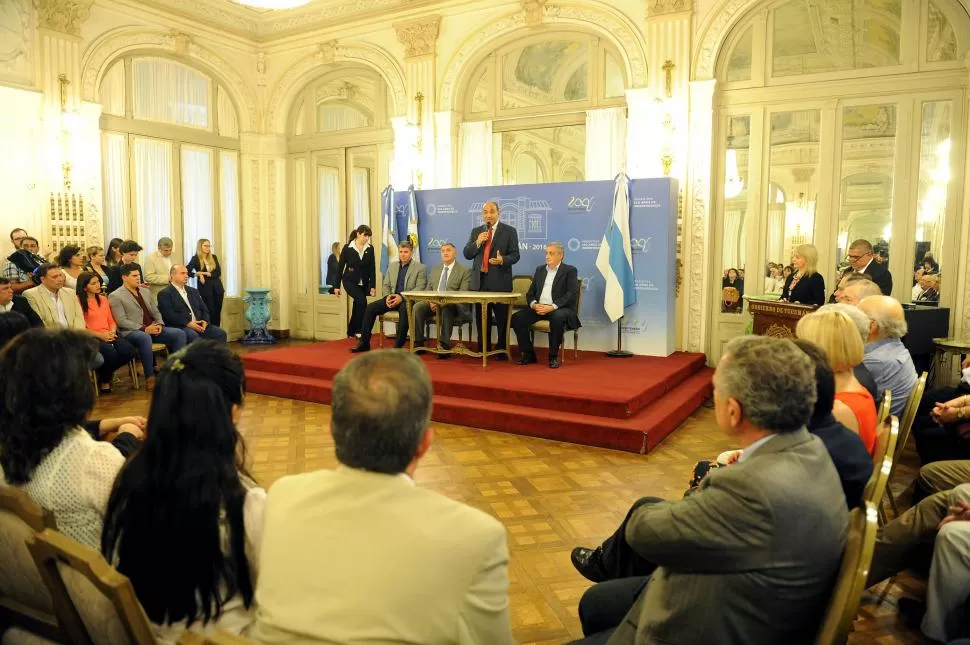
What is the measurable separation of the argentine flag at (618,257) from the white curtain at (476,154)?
2269 mm

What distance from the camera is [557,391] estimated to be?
18.9 ft

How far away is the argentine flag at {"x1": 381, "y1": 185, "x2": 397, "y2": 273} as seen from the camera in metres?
8.76

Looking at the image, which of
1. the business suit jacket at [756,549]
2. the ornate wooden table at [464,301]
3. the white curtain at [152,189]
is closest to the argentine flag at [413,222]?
the ornate wooden table at [464,301]

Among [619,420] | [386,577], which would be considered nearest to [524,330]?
[619,420]

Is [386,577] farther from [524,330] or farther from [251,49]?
[251,49]

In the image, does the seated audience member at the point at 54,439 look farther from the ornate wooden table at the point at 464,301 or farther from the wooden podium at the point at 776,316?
the wooden podium at the point at 776,316

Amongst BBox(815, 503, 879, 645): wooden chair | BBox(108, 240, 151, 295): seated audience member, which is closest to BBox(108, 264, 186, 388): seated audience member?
BBox(108, 240, 151, 295): seated audience member

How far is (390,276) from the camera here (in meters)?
8.15

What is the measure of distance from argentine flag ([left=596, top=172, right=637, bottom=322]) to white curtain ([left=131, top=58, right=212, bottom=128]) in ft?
20.2

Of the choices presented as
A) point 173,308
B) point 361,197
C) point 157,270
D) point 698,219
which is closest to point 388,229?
point 361,197

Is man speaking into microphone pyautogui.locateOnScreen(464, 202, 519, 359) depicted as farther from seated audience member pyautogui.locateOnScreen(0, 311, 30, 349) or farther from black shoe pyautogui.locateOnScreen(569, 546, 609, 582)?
black shoe pyautogui.locateOnScreen(569, 546, 609, 582)

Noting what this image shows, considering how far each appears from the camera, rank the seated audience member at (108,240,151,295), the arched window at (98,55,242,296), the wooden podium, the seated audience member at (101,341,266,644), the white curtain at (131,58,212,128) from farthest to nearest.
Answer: the white curtain at (131,58,212,128)
the arched window at (98,55,242,296)
the seated audience member at (108,240,151,295)
the wooden podium
the seated audience member at (101,341,266,644)

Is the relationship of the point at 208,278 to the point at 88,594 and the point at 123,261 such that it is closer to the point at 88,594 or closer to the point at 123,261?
the point at 123,261

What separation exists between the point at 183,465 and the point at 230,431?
0.12 m
